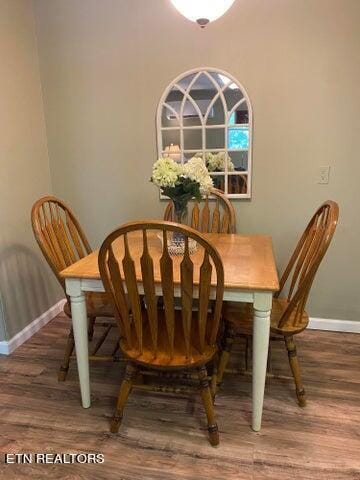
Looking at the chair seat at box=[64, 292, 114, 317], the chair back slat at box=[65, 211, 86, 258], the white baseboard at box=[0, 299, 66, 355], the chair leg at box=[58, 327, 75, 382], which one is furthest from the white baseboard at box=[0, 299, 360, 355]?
the chair back slat at box=[65, 211, 86, 258]

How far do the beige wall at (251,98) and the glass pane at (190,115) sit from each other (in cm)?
21

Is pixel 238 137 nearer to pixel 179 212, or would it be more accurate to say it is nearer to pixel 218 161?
pixel 218 161

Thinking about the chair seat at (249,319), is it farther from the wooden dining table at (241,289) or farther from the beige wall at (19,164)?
the beige wall at (19,164)

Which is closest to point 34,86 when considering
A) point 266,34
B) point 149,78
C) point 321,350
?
point 149,78

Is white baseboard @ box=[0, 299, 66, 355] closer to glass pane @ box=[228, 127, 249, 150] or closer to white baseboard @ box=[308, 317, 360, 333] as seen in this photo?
glass pane @ box=[228, 127, 249, 150]

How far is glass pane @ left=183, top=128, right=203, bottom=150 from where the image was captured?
2.28m

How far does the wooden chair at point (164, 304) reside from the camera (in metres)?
1.21

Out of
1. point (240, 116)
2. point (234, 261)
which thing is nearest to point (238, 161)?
point (240, 116)

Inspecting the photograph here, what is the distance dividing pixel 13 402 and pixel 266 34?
2.58m

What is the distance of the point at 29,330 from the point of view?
2389 millimetres

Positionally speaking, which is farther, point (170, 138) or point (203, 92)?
point (170, 138)

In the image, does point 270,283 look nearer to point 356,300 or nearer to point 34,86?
point 356,300

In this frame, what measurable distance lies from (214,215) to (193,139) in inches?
21.5

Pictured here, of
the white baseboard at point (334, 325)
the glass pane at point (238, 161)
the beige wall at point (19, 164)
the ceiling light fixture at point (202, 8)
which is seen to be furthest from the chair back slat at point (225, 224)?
the beige wall at point (19, 164)
